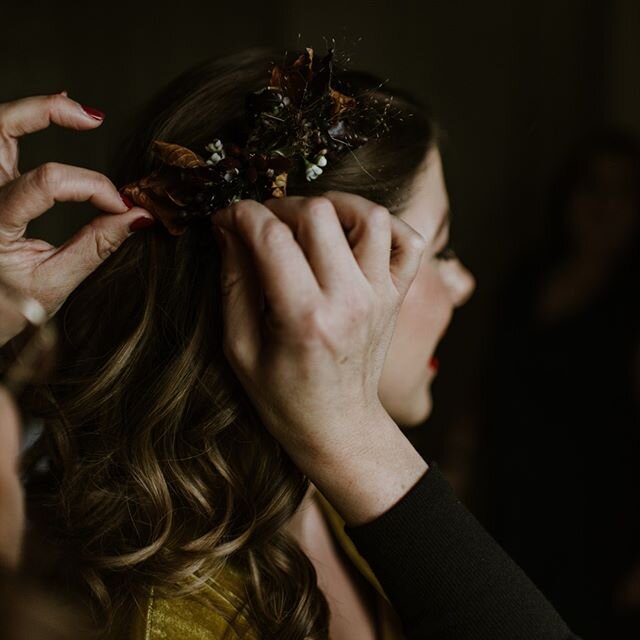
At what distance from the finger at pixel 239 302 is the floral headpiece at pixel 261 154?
0.07 m

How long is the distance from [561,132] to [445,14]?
18.0 inches

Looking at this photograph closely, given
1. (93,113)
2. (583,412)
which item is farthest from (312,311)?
(583,412)

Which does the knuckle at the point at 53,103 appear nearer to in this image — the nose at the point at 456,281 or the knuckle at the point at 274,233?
the knuckle at the point at 274,233

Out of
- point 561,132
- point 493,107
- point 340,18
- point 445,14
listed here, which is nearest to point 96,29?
point 340,18

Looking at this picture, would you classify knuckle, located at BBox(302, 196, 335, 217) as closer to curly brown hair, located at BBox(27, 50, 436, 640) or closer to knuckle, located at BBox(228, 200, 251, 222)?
knuckle, located at BBox(228, 200, 251, 222)

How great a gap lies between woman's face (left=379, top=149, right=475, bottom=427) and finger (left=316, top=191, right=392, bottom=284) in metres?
0.25

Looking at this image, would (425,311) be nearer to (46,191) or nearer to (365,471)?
(365,471)

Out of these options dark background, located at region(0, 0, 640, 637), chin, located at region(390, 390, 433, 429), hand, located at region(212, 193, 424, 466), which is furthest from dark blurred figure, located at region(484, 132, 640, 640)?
hand, located at region(212, 193, 424, 466)

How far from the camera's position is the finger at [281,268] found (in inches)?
23.1

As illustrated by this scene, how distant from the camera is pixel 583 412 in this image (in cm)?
184

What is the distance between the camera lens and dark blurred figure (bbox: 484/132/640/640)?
1.81 m

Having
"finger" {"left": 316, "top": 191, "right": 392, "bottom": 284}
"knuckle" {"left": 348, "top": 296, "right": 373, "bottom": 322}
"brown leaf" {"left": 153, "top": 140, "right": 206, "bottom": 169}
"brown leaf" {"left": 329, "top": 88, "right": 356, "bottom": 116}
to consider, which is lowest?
"knuckle" {"left": 348, "top": 296, "right": 373, "bottom": 322}

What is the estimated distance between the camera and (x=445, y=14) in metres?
2.05

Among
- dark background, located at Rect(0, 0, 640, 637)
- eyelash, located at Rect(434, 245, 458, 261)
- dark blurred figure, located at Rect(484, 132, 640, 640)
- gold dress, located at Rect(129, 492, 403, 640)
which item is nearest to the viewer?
gold dress, located at Rect(129, 492, 403, 640)
